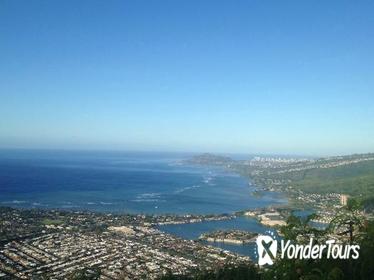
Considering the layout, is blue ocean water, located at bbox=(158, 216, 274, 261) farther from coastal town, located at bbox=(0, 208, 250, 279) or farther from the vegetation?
the vegetation

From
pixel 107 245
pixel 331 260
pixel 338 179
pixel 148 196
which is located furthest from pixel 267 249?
pixel 338 179

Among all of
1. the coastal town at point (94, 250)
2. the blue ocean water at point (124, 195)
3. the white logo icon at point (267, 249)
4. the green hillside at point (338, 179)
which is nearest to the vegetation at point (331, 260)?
the white logo icon at point (267, 249)

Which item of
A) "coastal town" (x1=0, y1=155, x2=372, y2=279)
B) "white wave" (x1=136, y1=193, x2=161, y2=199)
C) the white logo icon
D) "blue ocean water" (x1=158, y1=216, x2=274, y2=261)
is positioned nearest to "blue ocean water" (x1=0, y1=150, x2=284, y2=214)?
"white wave" (x1=136, y1=193, x2=161, y2=199)

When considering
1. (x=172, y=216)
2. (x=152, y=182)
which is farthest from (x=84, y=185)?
(x=172, y=216)

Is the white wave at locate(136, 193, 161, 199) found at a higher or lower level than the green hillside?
lower

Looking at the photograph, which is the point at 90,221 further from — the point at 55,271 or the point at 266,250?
the point at 266,250

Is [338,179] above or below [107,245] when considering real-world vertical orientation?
above

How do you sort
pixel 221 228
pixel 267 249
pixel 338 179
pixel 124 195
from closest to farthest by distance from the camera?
pixel 267 249 < pixel 221 228 < pixel 124 195 < pixel 338 179

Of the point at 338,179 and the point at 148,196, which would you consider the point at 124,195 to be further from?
the point at 338,179
